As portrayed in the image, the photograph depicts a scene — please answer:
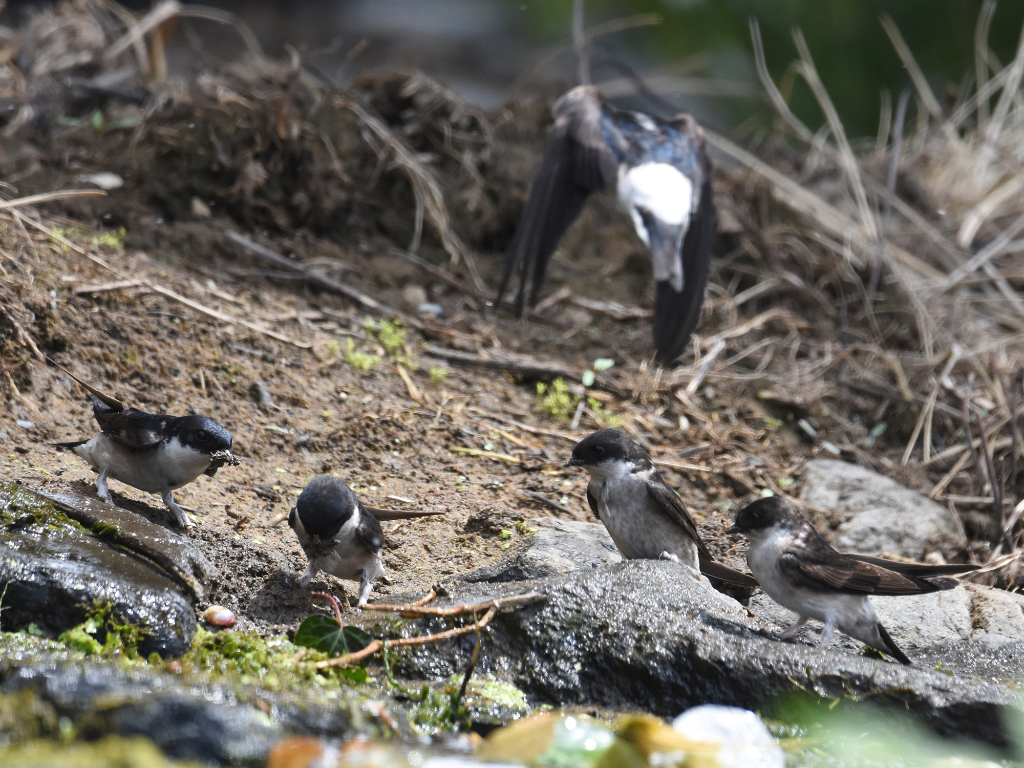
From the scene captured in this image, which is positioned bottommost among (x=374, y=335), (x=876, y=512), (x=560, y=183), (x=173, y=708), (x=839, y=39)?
(x=876, y=512)

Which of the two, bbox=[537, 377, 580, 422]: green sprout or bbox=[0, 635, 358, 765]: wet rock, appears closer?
bbox=[0, 635, 358, 765]: wet rock

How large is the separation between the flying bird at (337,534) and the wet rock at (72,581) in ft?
1.55

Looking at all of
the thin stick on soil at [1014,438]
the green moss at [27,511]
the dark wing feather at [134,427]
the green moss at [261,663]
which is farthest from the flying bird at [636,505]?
the thin stick on soil at [1014,438]

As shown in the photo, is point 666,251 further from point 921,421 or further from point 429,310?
point 921,421

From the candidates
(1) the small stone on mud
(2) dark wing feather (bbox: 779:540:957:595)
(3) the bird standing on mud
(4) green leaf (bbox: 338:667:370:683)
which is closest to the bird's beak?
(3) the bird standing on mud

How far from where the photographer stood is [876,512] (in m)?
5.02

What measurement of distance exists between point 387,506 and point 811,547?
184 centimetres

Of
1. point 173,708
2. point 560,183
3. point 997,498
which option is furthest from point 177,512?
point 997,498

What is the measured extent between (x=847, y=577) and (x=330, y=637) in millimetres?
1656

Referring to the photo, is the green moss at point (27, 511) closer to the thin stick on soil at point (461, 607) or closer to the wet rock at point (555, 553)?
the thin stick on soil at point (461, 607)

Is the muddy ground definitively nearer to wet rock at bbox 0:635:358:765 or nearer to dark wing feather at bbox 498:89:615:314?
dark wing feather at bbox 498:89:615:314

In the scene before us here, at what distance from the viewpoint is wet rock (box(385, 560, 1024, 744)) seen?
2619 millimetres

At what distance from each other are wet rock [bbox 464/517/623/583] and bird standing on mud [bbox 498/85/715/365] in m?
2.03

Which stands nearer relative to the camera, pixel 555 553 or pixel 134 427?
pixel 134 427
